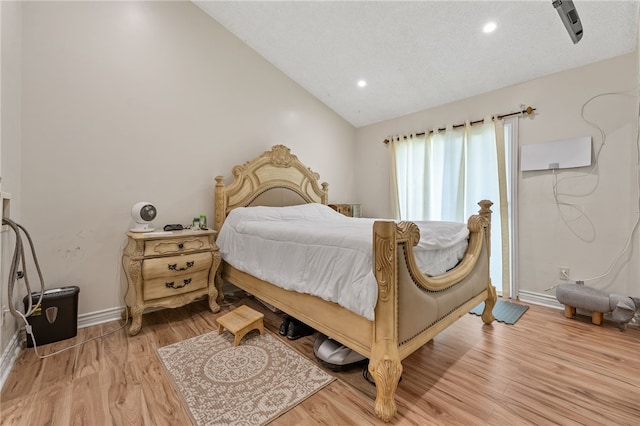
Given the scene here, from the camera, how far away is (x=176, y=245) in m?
2.30

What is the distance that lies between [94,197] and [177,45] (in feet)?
5.68

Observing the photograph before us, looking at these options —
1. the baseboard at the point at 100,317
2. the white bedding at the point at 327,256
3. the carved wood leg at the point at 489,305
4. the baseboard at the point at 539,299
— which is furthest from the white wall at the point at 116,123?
the baseboard at the point at 539,299

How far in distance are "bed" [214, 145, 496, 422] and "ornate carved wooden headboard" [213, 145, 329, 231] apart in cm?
78

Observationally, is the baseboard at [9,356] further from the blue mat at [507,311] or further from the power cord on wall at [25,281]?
the blue mat at [507,311]

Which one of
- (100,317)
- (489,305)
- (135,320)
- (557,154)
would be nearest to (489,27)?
(557,154)

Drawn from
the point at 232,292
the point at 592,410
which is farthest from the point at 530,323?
the point at 232,292

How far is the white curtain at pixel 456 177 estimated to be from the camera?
118 inches

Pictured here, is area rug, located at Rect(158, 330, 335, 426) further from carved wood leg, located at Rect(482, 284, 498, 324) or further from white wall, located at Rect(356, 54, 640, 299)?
white wall, located at Rect(356, 54, 640, 299)

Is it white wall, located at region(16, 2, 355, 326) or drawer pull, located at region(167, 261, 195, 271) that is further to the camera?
drawer pull, located at region(167, 261, 195, 271)

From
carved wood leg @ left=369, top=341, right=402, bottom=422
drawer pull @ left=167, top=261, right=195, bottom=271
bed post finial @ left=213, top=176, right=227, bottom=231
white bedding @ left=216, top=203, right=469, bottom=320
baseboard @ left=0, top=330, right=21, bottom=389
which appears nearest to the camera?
carved wood leg @ left=369, top=341, right=402, bottom=422

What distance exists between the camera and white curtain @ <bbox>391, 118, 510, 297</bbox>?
3008 mm

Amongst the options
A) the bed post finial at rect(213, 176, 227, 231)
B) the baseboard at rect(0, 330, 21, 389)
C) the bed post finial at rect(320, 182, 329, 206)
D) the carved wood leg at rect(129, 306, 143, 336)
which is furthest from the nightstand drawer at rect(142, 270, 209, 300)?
the bed post finial at rect(320, 182, 329, 206)

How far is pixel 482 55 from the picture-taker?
2.67 m

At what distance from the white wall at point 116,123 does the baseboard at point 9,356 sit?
44 centimetres
